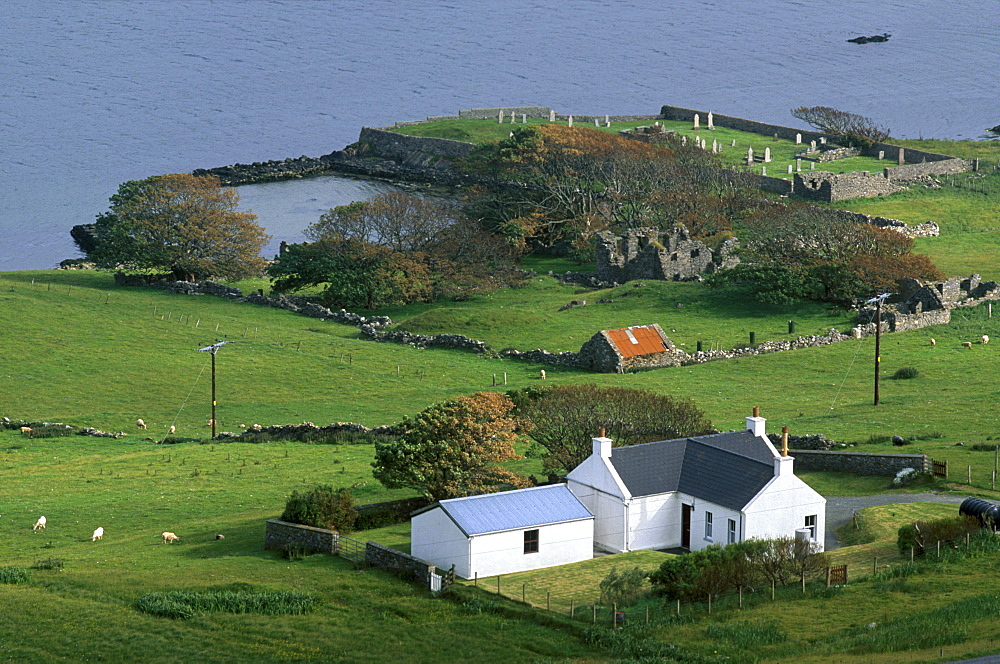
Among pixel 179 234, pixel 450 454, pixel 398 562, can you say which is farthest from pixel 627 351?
pixel 179 234

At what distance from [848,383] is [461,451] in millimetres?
26771

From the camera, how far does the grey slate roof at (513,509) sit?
42.9 m

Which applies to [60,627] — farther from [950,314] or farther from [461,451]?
[950,314]

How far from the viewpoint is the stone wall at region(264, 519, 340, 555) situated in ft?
148

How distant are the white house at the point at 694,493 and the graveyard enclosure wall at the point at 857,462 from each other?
6592 millimetres

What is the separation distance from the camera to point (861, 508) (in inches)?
1879

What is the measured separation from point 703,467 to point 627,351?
86.3 feet

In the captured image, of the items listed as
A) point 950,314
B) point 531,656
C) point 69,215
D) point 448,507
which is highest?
point 69,215

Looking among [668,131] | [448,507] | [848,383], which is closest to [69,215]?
[668,131]

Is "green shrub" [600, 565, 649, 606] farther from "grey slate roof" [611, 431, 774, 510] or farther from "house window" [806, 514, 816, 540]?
"house window" [806, 514, 816, 540]

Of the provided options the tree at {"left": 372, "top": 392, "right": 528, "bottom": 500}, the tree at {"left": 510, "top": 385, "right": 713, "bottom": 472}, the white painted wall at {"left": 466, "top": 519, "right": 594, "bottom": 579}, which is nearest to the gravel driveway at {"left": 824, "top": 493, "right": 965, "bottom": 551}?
the tree at {"left": 510, "top": 385, "right": 713, "bottom": 472}

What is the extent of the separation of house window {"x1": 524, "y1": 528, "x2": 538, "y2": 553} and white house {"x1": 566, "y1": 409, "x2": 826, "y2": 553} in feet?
10.1

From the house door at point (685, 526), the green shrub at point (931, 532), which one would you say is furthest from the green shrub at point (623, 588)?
the green shrub at point (931, 532)

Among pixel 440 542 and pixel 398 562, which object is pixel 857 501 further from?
pixel 398 562
